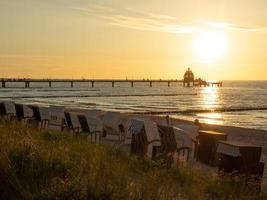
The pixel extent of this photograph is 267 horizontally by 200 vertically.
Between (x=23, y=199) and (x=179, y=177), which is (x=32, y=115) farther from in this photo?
(x=23, y=199)

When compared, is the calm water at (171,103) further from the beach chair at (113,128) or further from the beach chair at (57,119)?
the beach chair at (113,128)

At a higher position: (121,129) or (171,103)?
(121,129)

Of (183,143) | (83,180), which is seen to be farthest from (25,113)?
(83,180)

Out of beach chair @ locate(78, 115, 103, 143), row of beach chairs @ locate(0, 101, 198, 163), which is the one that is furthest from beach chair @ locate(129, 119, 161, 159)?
beach chair @ locate(78, 115, 103, 143)

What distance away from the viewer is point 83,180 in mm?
5145

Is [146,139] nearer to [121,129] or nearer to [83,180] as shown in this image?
[121,129]

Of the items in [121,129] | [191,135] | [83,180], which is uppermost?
[83,180]

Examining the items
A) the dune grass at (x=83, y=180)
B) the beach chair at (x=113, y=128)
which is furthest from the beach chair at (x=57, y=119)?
the dune grass at (x=83, y=180)

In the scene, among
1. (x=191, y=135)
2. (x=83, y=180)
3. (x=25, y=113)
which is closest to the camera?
(x=83, y=180)

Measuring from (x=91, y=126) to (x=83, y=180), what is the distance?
24.0 ft

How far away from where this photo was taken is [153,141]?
31.1 ft

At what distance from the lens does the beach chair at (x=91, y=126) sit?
12.3 metres

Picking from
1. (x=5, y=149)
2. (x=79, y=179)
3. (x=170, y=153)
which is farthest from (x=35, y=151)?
(x=170, y=153)

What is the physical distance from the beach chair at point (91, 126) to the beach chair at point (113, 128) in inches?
5.2
